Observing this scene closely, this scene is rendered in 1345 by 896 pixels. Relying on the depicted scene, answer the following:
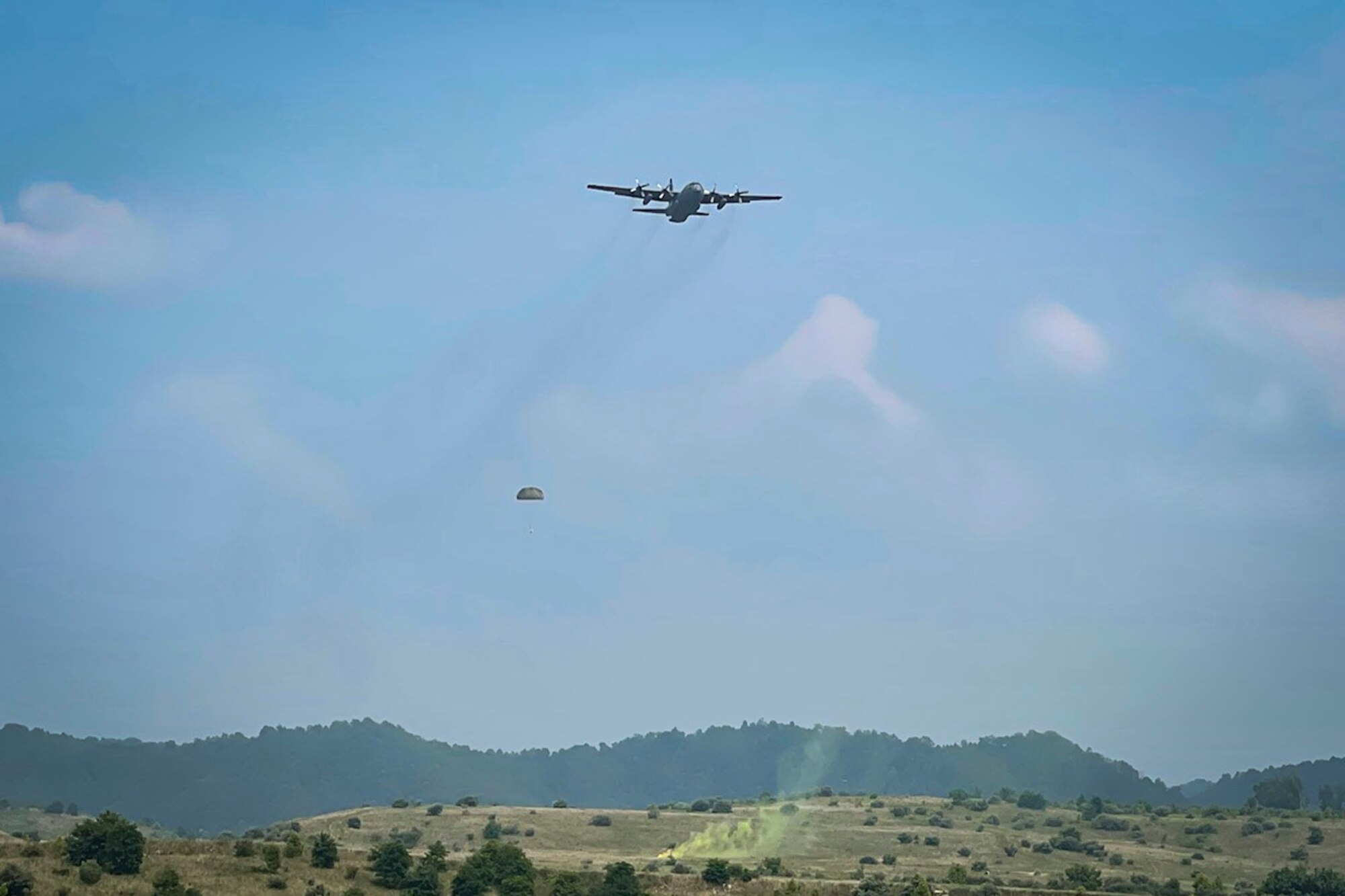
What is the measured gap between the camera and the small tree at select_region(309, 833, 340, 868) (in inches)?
4146

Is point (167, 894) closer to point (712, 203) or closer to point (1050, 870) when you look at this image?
point (712, 203)

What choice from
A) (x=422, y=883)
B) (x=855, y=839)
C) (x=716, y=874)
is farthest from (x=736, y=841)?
(x=422, y=883)

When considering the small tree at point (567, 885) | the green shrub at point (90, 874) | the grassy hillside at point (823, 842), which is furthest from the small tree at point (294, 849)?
the small tree at point (567, 885)

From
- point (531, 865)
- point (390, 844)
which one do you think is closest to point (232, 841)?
point (390, 844)

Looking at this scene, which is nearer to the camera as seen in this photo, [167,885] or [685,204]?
[167,885]

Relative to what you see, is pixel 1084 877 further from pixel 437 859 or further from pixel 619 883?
pixel 437 859

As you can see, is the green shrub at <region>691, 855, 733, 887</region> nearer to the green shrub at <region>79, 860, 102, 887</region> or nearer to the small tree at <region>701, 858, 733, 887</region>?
the small tree at <region>701, 858, 733, 887</region>

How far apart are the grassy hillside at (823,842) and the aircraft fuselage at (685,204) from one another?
46.6 metres

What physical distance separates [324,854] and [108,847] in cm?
1411

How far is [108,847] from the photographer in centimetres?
9819

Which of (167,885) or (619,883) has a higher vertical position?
(619,883)

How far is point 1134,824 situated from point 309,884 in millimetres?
89087

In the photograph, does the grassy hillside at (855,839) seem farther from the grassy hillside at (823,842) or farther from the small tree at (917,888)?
the small tree at (917,888)

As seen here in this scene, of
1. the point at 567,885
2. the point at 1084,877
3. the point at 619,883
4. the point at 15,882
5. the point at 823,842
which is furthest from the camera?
the point at 823,842
